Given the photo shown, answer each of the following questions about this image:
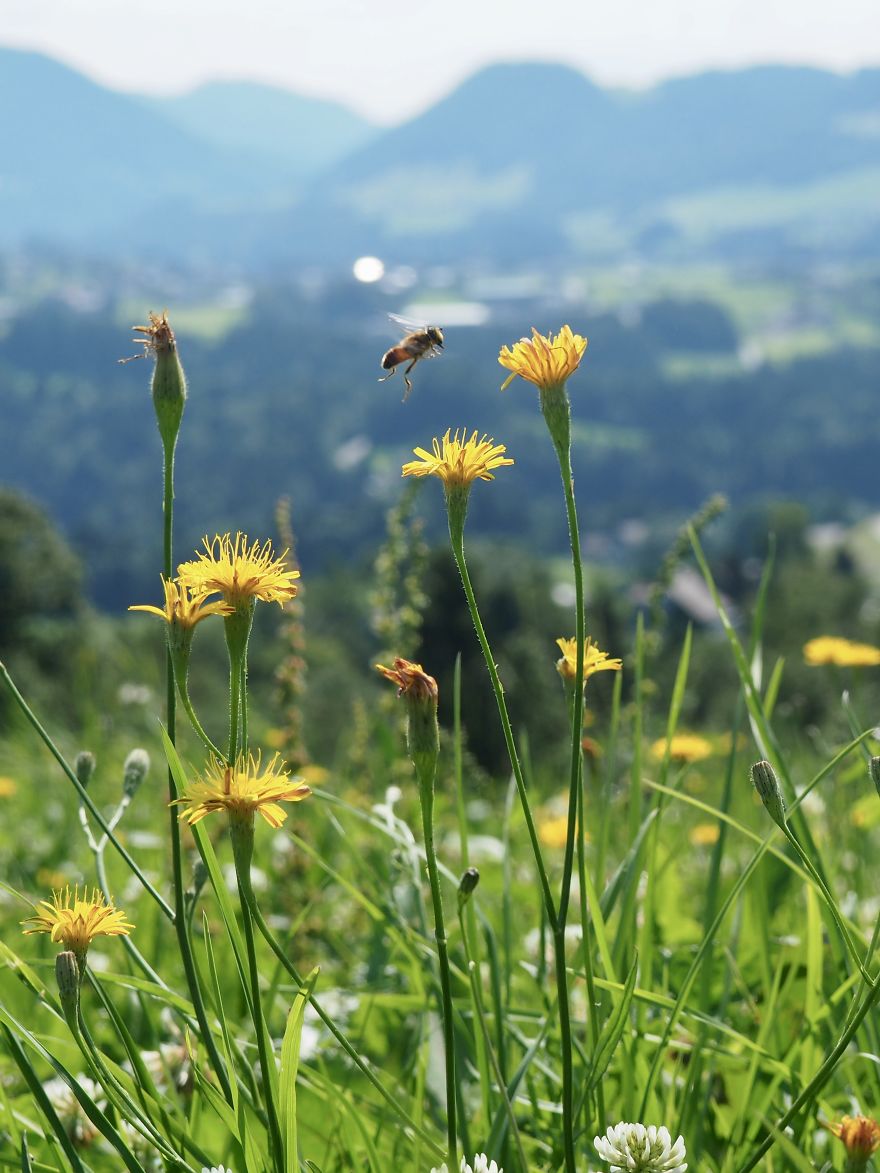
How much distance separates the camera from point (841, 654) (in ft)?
9.90

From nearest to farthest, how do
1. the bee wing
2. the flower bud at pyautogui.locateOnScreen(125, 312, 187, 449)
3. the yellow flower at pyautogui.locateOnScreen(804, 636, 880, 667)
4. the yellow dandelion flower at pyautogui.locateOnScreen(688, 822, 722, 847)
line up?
the flower bud at pyautogui.locateOnScreen(125, 312, 187, 449), the bee wing, the yellow flower at pyautogui.locateOnScreen(804, 636, 880, 667), the yellow dandelion flower at pyautogui.locateOnScreen(688, 822, 722, 847)

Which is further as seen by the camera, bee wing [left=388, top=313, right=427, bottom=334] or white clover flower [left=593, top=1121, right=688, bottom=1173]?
bee wing [left=388, top=313, right=427, bottom=334]

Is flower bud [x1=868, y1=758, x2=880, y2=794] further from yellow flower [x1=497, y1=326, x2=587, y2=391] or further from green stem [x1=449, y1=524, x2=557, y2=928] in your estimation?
yellow flower [x1=497, y1=326, x2=587, y2=391]

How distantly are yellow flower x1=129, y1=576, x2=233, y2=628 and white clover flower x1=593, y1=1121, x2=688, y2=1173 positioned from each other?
0.75 meters

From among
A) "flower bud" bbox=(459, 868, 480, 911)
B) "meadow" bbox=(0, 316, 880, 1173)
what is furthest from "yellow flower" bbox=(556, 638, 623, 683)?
"flower bud" bbox=(459, 868, 480, 911)

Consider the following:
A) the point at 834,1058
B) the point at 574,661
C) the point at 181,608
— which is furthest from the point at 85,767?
the point at 834,1058

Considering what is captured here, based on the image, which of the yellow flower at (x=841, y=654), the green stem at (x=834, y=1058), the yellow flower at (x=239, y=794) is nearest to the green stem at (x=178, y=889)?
the yellow flower at (x=239, y=794)

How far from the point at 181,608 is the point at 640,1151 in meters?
0.83

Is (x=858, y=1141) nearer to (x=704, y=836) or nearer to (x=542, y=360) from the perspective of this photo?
(x=542, y=360)

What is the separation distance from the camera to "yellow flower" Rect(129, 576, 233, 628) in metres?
1.23

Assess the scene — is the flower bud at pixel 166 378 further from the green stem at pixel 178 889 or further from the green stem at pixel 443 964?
the green stem at pixel 443 964

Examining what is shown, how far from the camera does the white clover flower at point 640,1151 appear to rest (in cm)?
129

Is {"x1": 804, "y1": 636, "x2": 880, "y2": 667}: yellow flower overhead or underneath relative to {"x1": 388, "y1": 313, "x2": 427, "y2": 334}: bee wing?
underneath

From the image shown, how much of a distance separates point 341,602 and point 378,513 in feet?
238
